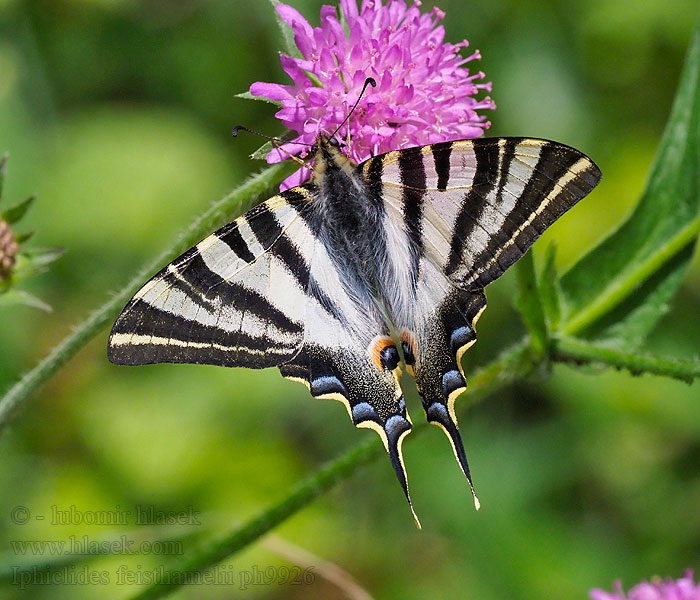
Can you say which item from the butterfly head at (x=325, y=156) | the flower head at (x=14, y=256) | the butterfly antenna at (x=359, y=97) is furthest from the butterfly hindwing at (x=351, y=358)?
the flower head at (x=14, y=256)

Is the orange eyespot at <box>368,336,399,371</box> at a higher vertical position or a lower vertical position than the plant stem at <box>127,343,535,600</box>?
higher

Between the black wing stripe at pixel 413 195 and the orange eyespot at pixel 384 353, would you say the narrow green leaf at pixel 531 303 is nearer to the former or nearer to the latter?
the black wing stripe at pixel 413 195

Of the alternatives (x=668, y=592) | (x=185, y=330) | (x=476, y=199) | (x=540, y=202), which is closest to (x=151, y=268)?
(x=185, y=330)

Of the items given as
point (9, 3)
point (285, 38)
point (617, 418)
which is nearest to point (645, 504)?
point (617, 418)

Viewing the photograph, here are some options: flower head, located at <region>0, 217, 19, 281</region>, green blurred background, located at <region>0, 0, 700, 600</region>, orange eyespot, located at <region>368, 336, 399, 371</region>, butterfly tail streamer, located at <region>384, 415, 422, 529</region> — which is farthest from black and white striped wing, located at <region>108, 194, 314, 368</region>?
green blurred background, located at <region>0, 0, 700, 600</region>

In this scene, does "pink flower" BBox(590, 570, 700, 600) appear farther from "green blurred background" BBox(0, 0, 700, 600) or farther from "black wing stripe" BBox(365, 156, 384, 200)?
"black wing stripe" BBox(365, 156, 384, 200)
